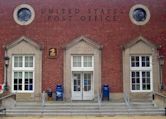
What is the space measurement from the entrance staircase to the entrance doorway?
3.92 meters

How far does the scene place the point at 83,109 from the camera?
21.6 meters

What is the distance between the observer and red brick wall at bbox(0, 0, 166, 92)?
26.5 metres

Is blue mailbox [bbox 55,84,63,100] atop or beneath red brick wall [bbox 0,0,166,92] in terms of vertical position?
beneath

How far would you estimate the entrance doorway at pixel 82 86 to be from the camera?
87.4 feet

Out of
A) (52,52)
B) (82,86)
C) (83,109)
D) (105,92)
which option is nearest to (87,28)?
(52,52)

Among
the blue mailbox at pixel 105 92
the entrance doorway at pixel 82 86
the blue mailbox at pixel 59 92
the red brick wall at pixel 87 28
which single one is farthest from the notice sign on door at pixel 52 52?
the blue mailbox at pixel 105 92

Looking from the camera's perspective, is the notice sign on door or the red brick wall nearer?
the notice sign on door

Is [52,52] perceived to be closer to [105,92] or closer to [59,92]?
[59,92]

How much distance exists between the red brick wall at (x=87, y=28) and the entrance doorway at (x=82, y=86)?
1137 mm

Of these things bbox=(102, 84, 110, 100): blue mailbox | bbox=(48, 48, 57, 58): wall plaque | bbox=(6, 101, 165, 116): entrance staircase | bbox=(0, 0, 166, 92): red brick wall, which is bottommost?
bbox=(6, 101, 165, 116): entrance staircase

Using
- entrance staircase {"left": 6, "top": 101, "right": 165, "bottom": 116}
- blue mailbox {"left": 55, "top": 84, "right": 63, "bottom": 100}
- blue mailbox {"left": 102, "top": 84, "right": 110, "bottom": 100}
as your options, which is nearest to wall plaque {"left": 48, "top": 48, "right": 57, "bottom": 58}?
blue mailbox {"left": 55, "top": 84, "right": 63, "bottom": 100}

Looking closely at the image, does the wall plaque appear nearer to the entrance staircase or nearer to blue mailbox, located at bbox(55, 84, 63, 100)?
blue mailbox, located at bbox(55, 84, 63, 100)

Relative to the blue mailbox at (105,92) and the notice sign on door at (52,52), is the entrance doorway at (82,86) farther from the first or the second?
the notice sign on door at (52,52)

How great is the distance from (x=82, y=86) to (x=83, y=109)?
17.1 ft
